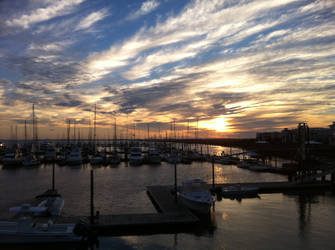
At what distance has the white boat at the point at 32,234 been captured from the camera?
15312 millimetres

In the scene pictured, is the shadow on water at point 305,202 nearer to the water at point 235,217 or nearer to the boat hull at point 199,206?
the water at point 235,217

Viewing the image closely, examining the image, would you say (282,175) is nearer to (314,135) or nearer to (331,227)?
(331,227)

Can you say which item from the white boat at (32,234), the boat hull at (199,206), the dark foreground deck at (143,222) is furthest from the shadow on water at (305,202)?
the white boat at (32,234)

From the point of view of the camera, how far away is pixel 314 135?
142375 millimetres

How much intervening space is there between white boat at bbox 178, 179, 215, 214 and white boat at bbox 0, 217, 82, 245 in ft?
33.2

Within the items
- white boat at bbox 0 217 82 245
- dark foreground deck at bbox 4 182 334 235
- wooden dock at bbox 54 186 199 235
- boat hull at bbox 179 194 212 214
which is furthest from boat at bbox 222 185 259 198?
white boat at bbox 0 217 82 245

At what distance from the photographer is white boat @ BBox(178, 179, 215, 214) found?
21.8m

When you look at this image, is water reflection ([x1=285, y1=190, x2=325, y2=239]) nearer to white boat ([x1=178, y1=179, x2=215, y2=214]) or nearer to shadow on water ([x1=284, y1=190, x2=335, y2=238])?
shadow on water ([x1=284, y1=190, x2=335, y2=238])

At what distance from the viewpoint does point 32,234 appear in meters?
15.4

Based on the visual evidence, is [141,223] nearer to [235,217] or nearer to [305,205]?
[235,217]

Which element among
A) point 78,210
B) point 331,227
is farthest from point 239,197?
point 78,210

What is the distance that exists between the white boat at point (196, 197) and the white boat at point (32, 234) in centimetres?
1013

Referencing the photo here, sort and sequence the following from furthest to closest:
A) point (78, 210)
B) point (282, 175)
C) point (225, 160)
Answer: point (225, 160), point (282, 175), point (78, 210)

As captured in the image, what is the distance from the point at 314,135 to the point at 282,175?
111 meters
